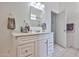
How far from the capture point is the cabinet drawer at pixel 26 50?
7.79 feet

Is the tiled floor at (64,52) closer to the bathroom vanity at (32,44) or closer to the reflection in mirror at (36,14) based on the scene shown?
the bathroom vanity at (32,44)

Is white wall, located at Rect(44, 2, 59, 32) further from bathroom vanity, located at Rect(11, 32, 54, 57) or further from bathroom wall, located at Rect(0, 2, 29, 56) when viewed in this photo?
bathroom wall, located at Rect(0, 2, 29, 56)

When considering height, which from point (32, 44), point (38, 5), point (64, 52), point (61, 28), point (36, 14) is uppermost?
point (38, 5)

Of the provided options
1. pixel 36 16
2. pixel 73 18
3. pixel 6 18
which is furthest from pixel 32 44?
pixel 73 18

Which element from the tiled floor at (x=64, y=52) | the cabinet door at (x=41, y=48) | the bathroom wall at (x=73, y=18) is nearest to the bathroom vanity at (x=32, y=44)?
the cabinet door at (x=41, y=48)

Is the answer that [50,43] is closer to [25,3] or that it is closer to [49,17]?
[49,17]

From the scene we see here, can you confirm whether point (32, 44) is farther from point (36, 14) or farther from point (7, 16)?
point (7, 16)

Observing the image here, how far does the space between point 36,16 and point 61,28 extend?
2.01 ft

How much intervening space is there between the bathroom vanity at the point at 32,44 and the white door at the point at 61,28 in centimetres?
15

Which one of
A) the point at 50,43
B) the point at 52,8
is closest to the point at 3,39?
the point at 50,43

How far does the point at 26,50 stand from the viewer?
2.44 m

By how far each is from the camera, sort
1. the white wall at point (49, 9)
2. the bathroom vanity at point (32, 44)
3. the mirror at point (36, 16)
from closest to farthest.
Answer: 1. the bathroom vanity at point (32, 44)
2. the white wall at point (49, 9)
3. the mirror at point (36, 16)

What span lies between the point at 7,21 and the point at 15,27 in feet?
0.69

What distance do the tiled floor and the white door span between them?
0.10 metres
